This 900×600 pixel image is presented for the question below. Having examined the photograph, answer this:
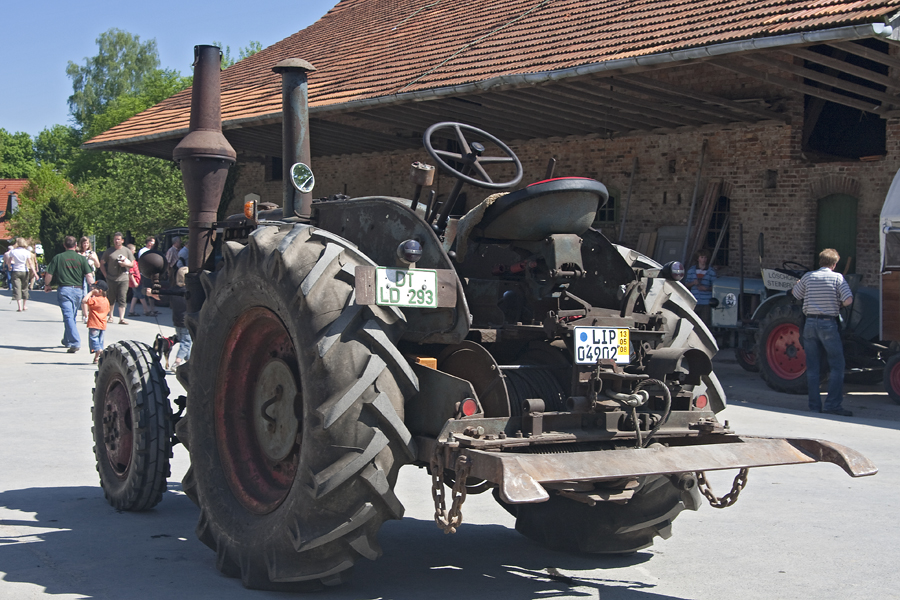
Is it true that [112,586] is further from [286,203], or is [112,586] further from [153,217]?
[153,217]

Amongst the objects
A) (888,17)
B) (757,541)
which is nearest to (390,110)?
(888,17)

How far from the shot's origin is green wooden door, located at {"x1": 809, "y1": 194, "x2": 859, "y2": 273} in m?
15.4

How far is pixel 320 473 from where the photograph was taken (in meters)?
3.85

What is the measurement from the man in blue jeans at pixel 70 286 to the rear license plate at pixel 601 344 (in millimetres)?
12109

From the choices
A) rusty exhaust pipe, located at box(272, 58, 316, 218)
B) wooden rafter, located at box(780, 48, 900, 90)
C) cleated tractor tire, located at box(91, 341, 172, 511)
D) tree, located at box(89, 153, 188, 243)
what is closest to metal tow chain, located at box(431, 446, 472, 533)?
cleated tractor tire, located at box(91, 341, 172, 511)

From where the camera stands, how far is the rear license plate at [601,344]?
4320 mm

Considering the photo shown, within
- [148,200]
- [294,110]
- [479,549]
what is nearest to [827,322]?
[479,549]

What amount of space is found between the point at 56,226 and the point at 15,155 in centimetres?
5614

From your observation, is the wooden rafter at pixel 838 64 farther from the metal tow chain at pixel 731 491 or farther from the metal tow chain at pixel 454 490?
the metal tow chain at pixel 454 490

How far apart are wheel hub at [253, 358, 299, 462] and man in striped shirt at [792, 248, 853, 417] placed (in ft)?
27.1

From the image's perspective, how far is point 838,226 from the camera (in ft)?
51.2

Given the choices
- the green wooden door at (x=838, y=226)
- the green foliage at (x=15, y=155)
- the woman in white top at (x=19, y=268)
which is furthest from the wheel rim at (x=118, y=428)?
the green foliage at (x=15, y=155)

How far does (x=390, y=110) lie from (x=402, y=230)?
1407 cm

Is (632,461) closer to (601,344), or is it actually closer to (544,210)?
(601,344)
